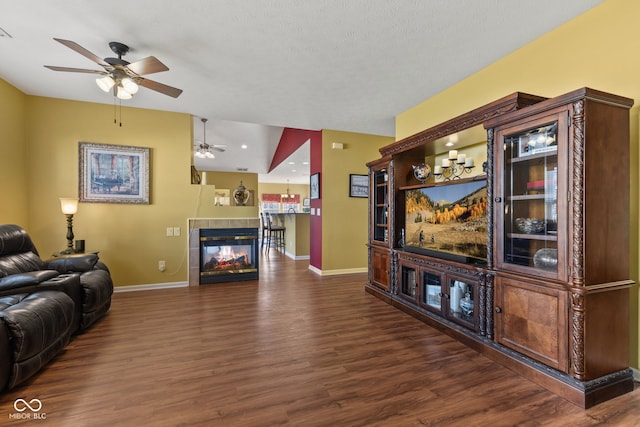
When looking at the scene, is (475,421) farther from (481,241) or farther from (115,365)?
(115,365)

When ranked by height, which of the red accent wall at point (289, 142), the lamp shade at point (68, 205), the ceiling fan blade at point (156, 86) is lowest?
the lamp shade at point (68, 205)

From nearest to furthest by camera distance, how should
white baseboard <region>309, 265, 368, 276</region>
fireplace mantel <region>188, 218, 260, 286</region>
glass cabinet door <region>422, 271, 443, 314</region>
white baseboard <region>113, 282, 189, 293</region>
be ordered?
glass cabinet door <region>422, 271, 443, 314</region> < white baseboard <region>113, 282, 189, 293</region> < fireplace mantel <region>188, 218, 260, 286</region> < white baseboard <region>309, 265, 368, 276</region>

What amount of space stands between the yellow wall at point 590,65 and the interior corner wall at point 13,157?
549 cm

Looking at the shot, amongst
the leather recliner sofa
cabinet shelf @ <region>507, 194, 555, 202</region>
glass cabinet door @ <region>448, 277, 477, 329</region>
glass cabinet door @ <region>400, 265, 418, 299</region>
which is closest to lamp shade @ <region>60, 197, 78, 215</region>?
the leather recliner sofa

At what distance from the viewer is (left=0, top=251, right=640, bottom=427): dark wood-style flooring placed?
163 centimetres

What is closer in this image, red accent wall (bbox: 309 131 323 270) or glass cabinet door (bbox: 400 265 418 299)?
glass cabinet door (bbox: 400 265 418 299)

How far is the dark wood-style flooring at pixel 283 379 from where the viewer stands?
163 centimetres

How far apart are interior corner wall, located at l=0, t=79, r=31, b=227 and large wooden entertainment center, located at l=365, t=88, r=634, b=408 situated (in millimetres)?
4979

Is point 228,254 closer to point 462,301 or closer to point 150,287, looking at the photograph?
point 150,287

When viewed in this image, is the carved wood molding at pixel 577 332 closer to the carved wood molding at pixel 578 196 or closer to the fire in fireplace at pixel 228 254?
the carved wood molding at pixel 578 196

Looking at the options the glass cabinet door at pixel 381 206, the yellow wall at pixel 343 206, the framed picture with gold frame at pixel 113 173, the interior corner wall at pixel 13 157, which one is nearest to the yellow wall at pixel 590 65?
the glass cabinet door at pixel 381 206

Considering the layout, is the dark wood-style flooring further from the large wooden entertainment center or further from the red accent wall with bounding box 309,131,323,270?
the red accent wall with bounding box 309,131,323,270

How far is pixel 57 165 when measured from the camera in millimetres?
3949

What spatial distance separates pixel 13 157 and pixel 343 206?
4.73 meters
